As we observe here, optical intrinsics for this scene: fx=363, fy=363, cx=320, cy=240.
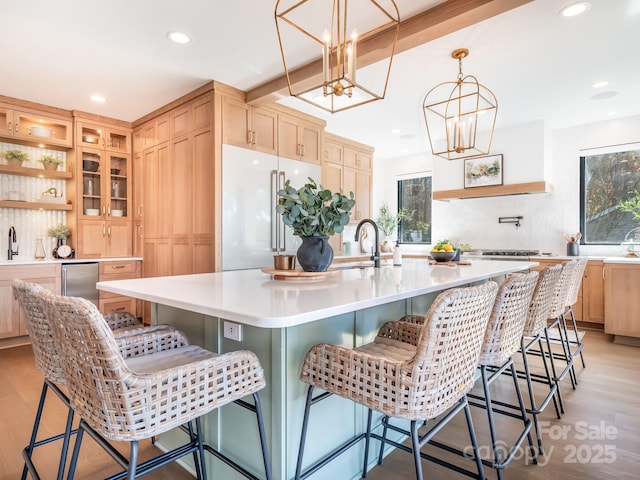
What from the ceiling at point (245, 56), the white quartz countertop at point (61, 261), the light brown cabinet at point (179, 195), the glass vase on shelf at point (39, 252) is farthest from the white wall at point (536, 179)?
the glass vase on shelf at point (39, 252)

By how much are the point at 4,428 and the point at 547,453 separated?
9.98 ft

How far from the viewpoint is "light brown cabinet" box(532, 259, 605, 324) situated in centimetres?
420

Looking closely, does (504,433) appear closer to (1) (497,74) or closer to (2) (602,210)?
(1) (497,74)

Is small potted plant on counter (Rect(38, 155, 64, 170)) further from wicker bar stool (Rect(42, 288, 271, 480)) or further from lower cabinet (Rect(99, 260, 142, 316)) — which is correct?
wicker bar stool (Rect(42, 288, 271, 480))

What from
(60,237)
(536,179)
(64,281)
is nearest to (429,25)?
(536,179)

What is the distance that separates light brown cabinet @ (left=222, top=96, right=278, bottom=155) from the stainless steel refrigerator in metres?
0.08

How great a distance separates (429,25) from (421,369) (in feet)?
7.28

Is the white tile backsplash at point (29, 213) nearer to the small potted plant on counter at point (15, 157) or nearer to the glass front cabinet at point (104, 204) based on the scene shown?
the small potted plant on counter at point (15, 157)

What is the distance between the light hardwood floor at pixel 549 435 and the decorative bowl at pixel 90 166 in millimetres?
2381

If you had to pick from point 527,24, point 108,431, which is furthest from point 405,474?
point 527,24

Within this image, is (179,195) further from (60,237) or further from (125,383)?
(125,383)

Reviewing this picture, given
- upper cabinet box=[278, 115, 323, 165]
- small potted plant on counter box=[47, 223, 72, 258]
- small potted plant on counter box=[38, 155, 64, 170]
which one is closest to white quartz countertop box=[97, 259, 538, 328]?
upper cabinet box=[278, 115, 323, 165]

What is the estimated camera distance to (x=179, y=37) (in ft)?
8.80

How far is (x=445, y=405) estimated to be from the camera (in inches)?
46.4
